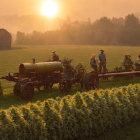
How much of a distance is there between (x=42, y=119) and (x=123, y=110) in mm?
2970

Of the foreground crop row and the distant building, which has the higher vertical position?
the distant building

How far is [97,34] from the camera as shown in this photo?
106 meters

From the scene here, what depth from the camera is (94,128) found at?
7.59 metres

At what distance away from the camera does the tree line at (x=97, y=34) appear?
314 ft

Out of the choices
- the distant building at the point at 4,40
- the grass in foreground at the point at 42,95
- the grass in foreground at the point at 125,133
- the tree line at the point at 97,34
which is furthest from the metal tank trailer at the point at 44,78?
the tree line at the point at 97,34

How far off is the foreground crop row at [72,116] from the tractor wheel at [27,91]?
194 inches

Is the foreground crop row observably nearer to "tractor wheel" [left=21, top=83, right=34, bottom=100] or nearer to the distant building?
"tractor wheel" [left=21, top=83, right=34, bottom=100]

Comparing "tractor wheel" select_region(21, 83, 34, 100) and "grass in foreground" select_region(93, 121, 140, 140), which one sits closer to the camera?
"grass in foreground" select_region(93, 121, 140, 140)

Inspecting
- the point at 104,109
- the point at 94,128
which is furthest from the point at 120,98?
the point at 94,128

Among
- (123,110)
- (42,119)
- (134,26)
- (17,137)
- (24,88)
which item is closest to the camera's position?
(17,137)

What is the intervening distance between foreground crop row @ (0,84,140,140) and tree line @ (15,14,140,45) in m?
88.4

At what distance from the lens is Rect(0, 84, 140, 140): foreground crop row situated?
622 centimetres

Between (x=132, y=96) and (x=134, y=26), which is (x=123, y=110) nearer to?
(x=132, y=96)

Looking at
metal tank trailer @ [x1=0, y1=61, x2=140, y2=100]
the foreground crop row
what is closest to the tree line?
metal tank trailer @ [x1=0, y1=61, x2=140, y2=100]
